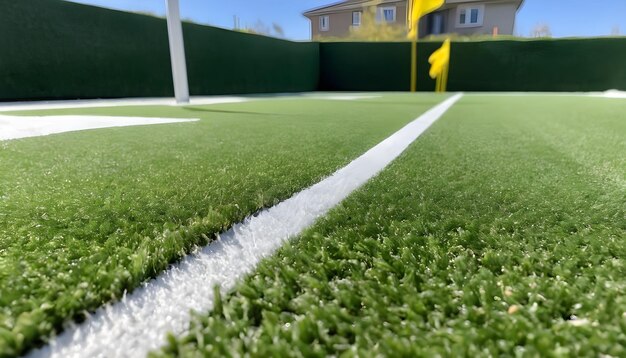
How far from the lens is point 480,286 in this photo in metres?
0.67

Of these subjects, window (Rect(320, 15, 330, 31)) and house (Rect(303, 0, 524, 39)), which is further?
window (Rect(320, 15, 330, 31))

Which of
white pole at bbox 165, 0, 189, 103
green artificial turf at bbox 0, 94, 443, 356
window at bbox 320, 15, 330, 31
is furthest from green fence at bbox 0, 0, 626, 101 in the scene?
window at bbox 320, 15, 330, 31

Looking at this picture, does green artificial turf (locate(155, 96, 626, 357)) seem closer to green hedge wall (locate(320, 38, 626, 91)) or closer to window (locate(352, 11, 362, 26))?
green hedge wall (locate(320, 38, 626, 91))

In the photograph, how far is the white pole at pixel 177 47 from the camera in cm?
718

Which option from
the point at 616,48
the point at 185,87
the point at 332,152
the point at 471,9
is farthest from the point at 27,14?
the point at 471,9

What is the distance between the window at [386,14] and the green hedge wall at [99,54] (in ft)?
62.0

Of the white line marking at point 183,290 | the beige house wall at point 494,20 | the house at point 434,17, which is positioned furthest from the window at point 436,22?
the white line marking at point 183,290

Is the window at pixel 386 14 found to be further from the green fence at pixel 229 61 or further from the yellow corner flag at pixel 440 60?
the yellow corner flag at pixel 440 60

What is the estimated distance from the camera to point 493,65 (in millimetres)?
17562

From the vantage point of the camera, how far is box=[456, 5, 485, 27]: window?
86.7 ft

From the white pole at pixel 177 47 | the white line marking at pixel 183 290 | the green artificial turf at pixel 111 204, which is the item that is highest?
the white pole at pixel 177 47

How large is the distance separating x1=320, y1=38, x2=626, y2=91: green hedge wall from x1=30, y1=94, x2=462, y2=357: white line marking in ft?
61.1

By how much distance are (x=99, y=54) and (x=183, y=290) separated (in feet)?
35.8

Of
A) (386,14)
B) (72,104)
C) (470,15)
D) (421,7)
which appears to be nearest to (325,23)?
(386,14)
